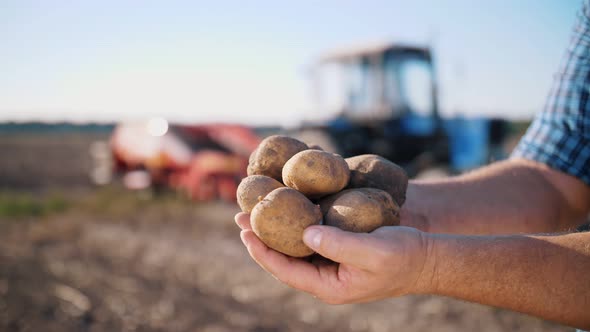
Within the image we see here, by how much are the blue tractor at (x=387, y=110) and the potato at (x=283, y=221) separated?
5.23m

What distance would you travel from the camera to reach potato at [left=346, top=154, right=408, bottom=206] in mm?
1908

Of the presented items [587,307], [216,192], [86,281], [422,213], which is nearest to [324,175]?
[422,213]

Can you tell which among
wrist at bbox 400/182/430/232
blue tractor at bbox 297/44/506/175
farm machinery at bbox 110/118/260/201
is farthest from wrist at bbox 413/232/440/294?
farm machinery at bbox 110/118/260/201

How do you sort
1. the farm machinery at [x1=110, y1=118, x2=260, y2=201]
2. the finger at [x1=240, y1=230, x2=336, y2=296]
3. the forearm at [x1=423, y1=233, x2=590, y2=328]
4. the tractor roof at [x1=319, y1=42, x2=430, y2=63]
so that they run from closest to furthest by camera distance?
the forearm at [x1=423, y1=233, x2=590, y2=328]
the finger at [x1=240, y1=230, x2=336, y2=296]
the tractor roof at [x1=319, y1=42, x2=430, y2=63]
the farm machinery at [x1=110, y1=118, x2=260, y2=201]

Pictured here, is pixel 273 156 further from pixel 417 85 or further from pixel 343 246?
pixel 417 85

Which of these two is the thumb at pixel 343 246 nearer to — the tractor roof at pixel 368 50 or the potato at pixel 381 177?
the potato at pixel 381 177

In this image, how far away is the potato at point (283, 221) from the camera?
5.24 feet

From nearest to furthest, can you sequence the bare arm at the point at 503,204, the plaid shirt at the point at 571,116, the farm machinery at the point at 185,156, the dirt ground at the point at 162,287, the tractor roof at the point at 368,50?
the plaid shirt at the point at 571,116 → the bare arm at the point at 503,204 → the dirt ground at the point at 162,287 → the tractor roof at the point at 368,50 → the farm machinery at the point at 185,156

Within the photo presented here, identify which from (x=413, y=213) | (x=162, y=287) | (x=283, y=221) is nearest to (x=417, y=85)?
(x=162, y=287)

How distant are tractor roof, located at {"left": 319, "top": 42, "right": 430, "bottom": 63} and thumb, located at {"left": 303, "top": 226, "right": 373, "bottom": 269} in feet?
18.9

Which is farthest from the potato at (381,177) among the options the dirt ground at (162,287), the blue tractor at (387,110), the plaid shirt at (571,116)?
the blue tractor at (387,110)

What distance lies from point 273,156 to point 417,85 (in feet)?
18.9

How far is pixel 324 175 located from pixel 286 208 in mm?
221

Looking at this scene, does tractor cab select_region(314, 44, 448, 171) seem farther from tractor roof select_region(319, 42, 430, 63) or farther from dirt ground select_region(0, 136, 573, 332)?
dirt ground select_region(0, 136, 573, 332)
